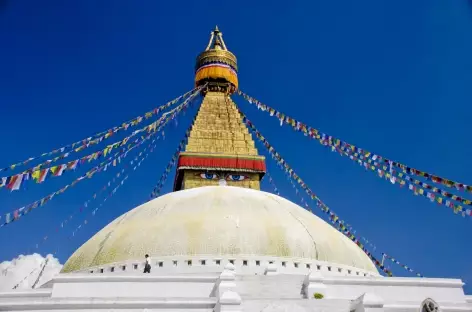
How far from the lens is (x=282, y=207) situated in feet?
44.4

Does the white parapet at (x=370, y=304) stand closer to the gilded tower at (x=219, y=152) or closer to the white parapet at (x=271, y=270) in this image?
the white parapet at (x=271, y=270)

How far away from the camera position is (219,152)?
20828 millimetres

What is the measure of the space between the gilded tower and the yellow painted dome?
656 cm

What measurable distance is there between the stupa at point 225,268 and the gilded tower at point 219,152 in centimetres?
594

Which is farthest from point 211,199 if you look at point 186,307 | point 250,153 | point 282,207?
point 250,153

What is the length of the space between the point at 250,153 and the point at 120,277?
12002mm

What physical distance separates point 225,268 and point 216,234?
1688 mm

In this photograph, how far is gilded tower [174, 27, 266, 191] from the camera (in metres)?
20.3

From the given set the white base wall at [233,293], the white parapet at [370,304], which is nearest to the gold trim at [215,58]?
the white base wall at [233,293]

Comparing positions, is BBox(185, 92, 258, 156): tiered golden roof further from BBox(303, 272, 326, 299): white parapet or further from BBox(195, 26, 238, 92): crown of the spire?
BBox(303, 272, 326, 299): white parapet

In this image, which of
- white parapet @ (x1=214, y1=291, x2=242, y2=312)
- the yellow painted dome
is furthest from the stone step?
the yellow painted dome

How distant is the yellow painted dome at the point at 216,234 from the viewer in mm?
11484

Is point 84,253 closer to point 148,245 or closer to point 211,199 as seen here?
point 148,245

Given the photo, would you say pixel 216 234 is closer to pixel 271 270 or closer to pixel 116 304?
pixel 271 270
